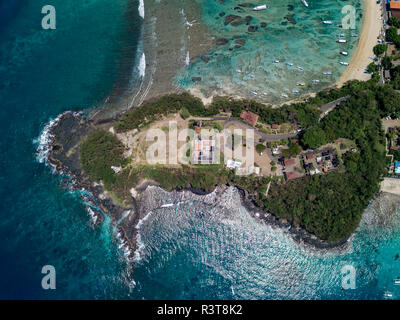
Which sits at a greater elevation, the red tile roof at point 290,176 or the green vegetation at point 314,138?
the green vegetation at point 314,138

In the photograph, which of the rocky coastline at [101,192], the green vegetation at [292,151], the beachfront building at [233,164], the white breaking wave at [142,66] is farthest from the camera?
the white breaking wave at [142,66]

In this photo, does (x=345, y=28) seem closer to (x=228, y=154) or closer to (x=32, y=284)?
Result: (x=228, y=154)

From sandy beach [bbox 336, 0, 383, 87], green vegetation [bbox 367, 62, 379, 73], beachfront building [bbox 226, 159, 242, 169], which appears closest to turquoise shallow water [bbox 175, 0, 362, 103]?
sandy beach [bbox 336, 0, 383, 87]

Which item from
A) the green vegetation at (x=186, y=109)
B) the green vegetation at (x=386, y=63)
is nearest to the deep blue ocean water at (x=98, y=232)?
the green vegetation at (x=186, y=109)

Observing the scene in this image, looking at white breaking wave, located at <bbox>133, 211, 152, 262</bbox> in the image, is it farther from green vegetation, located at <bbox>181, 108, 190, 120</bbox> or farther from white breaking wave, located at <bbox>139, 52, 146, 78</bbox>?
white breaking wave, located at <bbox>139, 52, 146, 78</bbox>

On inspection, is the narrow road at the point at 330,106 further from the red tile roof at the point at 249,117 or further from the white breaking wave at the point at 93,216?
the white breaking wave at the point at 93,216
